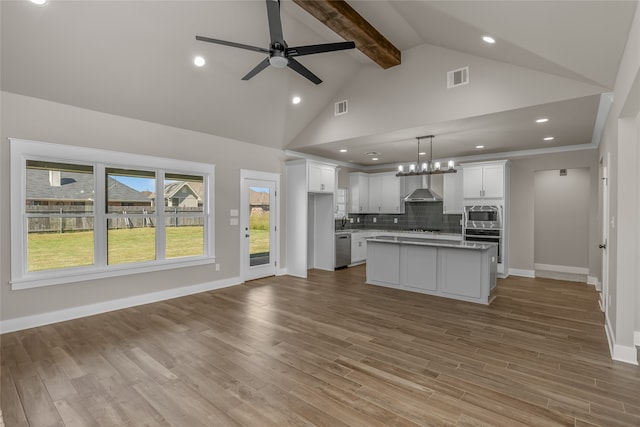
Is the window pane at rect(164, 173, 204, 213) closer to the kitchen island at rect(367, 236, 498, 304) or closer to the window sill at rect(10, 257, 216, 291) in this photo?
the window sill at rect(10, 257, 216, 291)

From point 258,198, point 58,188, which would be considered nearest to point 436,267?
point 258,198

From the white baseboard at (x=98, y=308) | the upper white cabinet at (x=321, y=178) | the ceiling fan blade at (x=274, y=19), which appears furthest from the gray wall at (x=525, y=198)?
the white baseboard at (x=98, y=308)

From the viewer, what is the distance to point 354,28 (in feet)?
12.6

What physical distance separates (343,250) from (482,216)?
3.28 metres

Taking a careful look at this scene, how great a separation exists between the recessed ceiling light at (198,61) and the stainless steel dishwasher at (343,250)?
15.3 ft

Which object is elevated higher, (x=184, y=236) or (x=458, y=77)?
(x=458, y=77)

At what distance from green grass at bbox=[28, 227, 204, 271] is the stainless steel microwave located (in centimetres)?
578

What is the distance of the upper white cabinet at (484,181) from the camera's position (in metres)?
6.71

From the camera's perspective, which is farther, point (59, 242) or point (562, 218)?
point (562, 218)

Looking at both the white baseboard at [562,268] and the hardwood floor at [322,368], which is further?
the white baseboard at [562,268]

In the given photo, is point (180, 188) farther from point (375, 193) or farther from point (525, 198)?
point (525, 198)

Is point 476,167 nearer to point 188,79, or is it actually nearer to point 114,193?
point 188,79

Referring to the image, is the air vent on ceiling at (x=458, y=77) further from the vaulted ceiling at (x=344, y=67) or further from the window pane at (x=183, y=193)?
the window pane at (x=183, y=193)

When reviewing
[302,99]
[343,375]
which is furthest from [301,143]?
[343,375]
